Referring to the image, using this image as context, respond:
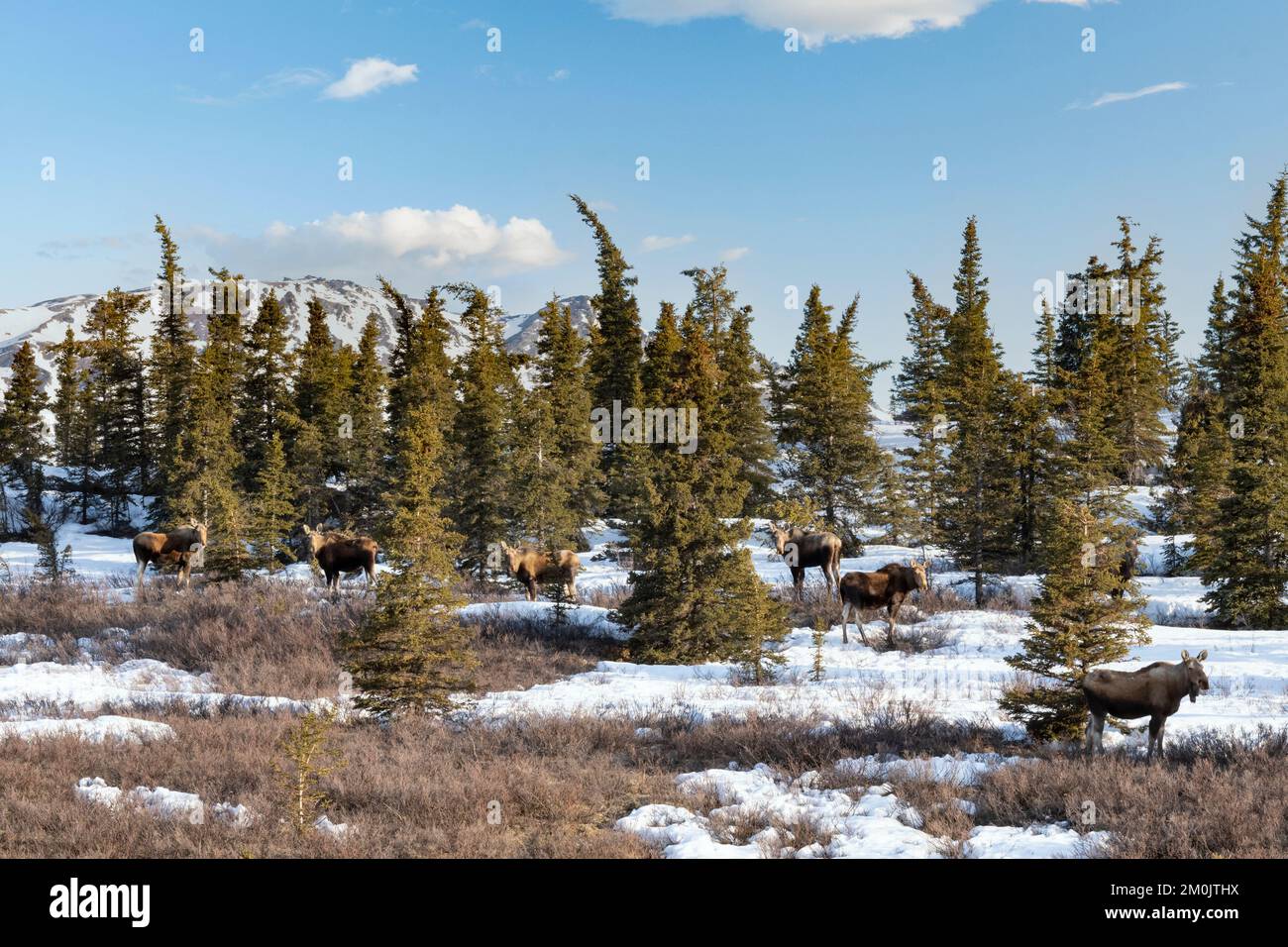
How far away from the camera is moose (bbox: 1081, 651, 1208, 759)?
9.77 meters

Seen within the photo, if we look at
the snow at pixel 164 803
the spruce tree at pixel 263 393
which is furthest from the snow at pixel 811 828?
the spruce tree at pixel 263 393

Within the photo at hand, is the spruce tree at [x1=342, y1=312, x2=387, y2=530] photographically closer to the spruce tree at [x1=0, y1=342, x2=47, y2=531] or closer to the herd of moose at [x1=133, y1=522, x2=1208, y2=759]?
the herd of moose at [x1=133, y1=522, x2=1208, y2=759]

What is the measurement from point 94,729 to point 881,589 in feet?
48.3

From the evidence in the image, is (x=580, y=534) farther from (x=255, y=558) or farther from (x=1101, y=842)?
(x=1101, y=842)

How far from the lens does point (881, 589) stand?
1859 cm

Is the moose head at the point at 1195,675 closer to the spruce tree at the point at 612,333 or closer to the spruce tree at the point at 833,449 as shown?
the spruce tree at the point at 833,449

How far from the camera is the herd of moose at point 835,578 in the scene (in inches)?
387

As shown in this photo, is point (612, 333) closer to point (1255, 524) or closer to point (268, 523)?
point (268, 523)

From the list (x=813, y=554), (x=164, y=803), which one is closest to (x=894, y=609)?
(x=813, y=554)

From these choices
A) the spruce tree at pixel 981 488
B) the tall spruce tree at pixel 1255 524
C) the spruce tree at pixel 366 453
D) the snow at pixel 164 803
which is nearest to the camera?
the snow at pixel 164 803

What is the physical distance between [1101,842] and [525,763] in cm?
590

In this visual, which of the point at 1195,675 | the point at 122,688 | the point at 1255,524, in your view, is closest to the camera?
the point at 1195,675

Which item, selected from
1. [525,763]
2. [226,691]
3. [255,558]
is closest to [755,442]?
[255,558]

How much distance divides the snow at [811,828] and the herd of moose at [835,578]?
202 cm
